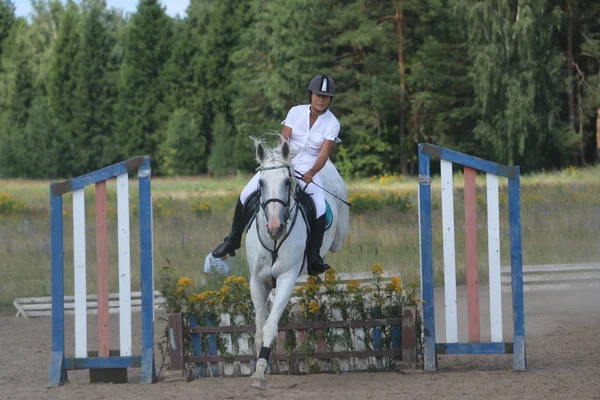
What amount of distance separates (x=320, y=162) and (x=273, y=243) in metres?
1.06

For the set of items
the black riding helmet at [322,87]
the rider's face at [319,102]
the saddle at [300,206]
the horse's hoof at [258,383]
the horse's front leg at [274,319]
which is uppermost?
the black riding helmet at [322,87]

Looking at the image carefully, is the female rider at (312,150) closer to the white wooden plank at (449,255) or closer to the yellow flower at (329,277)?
the yellow flower at (329,277)

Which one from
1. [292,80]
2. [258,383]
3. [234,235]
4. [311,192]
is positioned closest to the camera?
[258,383]

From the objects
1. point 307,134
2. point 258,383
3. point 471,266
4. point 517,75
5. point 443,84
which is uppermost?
point 443,84

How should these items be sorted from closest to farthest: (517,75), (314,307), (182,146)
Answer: (314,307) → (517,75) → (182,146)

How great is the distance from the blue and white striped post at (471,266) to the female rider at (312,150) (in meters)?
0.93

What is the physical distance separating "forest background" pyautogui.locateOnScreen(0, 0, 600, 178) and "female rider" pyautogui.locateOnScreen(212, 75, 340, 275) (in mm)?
38880

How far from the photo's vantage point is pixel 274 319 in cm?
863

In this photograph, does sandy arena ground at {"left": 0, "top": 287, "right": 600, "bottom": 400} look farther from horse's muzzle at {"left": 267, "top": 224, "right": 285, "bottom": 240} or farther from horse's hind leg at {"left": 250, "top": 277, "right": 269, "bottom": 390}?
horse's muzzle at {"left": 267, "top": 224, "right": 285, "bottom": 240}

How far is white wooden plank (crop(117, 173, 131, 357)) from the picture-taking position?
9.08 meters

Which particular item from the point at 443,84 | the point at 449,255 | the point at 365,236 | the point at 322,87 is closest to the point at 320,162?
the point at 322,87

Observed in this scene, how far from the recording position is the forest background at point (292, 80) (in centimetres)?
4966

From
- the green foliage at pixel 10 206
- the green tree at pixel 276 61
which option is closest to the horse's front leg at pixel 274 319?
the green foliage at pixel 10 206

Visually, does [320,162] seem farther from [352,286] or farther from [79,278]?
[79,278]
